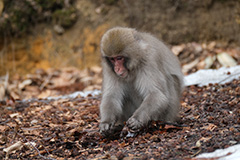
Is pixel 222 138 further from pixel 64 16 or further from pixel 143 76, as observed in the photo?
pixel 64 16

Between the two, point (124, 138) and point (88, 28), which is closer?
point (124, 138)

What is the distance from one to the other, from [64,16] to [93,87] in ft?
9.09

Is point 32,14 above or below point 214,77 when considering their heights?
above

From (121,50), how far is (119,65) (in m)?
0.21

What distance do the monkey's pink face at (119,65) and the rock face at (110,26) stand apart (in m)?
5.51

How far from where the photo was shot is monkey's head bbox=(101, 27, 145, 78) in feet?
14.1

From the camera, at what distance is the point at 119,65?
443cm

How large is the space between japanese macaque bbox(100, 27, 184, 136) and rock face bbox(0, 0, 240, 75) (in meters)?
5.17

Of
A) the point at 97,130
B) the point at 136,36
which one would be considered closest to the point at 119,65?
the point at 136,36

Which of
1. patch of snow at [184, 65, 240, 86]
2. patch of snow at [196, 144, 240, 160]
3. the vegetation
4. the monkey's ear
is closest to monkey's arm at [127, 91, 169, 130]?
the monkey's ear

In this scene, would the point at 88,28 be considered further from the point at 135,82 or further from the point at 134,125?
the point at 134,125

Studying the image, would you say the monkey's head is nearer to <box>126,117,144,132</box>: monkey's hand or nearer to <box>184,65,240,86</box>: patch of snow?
<box>126,117,144,132</box>: monkey's hand

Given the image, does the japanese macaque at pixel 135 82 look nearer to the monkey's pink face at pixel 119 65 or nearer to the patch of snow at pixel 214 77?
the monkey's pink face at pixel 119 65

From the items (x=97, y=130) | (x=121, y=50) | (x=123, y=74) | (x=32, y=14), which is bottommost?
(x=97, y=130)
